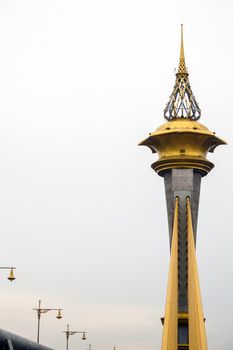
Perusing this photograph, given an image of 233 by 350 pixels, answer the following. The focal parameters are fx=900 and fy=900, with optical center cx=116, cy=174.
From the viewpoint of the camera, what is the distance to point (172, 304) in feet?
197

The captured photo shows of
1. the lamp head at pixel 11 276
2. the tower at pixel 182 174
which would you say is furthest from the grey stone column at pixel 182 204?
the lamp head at pixel 11 276

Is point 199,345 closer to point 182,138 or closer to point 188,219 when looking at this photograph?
Answer: point 188,219

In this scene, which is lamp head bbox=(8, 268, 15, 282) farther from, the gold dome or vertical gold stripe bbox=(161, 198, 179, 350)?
the gold dome

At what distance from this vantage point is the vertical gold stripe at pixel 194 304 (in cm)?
5756

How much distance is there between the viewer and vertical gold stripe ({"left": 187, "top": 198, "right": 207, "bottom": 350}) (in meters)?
57.6

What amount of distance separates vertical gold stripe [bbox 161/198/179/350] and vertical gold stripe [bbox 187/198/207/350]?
100 cm

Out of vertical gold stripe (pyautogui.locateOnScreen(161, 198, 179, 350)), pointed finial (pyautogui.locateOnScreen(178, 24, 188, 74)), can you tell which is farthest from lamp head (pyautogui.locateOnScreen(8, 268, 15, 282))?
pointed finial (pyautogui.locateOnScreen(178, 24, 188, 74))

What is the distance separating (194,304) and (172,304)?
158cm

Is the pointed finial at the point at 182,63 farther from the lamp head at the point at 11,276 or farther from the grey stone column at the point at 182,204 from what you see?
the lamp head at the point at 11,276

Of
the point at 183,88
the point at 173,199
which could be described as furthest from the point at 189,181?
the point at 183,88

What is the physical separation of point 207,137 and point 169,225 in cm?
718

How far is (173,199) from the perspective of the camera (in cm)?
6631

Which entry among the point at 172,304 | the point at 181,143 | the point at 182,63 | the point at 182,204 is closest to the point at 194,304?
the point at 172,304

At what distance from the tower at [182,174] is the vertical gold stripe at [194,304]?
0.07m
